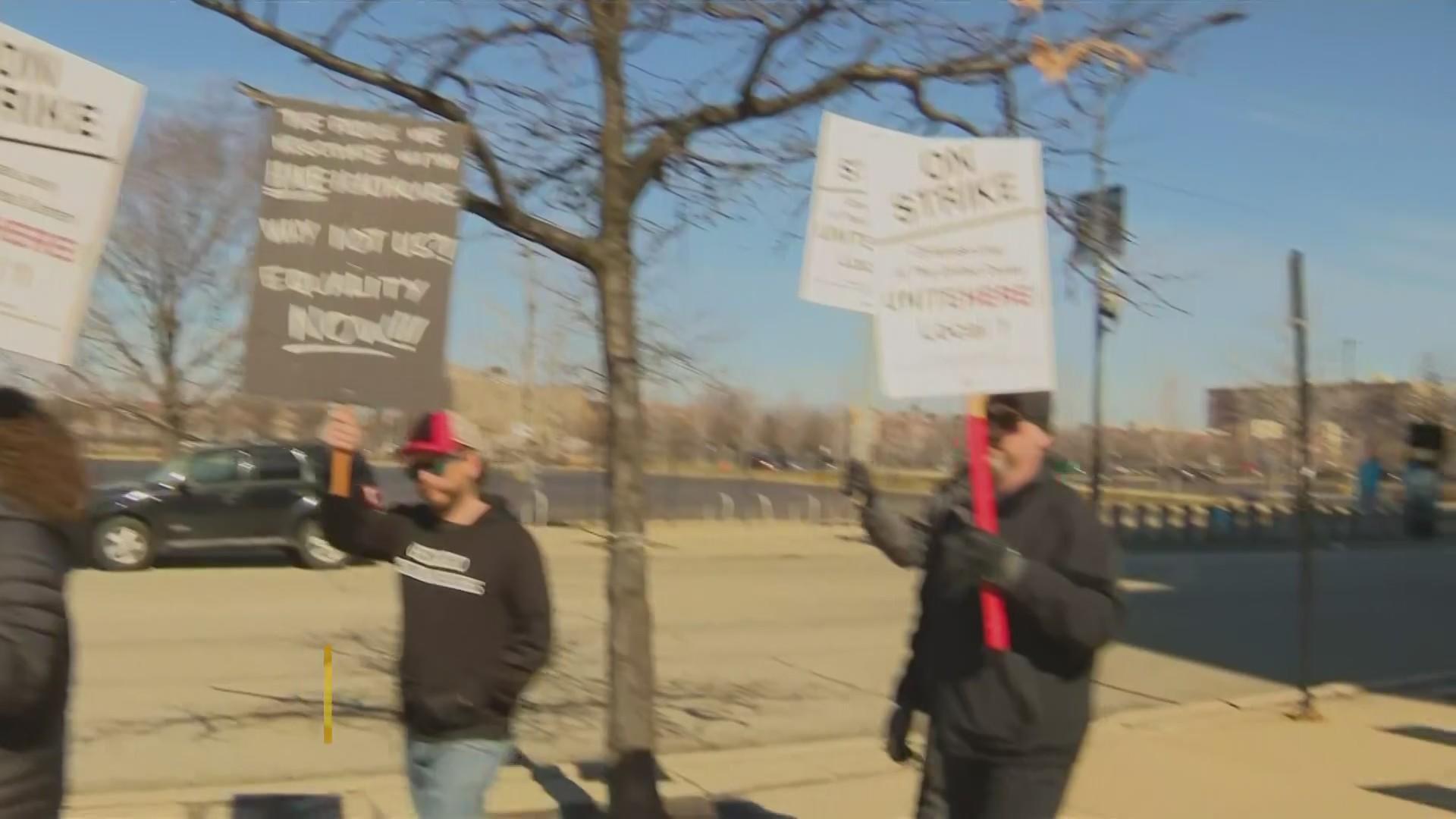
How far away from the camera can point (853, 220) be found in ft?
17.7

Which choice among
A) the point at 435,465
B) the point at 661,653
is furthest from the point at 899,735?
the point at 661,653

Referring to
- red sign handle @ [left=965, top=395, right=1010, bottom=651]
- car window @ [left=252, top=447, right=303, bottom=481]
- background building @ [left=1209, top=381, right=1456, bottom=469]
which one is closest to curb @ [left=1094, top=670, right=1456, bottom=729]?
red sign handle @ [left=965, top=395, right=1010, bottom=651]

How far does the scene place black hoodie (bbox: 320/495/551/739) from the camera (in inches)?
160

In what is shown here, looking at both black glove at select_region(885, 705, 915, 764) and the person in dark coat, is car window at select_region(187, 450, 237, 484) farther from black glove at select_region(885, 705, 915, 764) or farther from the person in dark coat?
the person in dark coat

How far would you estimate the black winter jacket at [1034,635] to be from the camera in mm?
3566

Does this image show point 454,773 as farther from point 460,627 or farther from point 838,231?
point 838,231

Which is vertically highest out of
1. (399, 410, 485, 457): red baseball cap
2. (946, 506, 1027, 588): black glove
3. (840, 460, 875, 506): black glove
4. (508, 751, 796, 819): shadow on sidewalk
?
(399, 410, 485, 457): red baseball cap

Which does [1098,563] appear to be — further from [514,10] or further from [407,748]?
[514,10]

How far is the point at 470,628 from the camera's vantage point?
4.09 m

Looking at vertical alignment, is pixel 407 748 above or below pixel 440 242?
below

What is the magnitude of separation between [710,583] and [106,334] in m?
11.0

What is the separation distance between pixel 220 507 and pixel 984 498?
643 inches

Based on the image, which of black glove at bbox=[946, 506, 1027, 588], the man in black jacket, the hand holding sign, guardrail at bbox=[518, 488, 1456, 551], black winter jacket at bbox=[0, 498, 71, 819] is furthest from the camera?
guardrail at bbox=[518, 488, 1456, 551]

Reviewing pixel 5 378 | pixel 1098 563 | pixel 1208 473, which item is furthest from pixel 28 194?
pixel 1208 473
